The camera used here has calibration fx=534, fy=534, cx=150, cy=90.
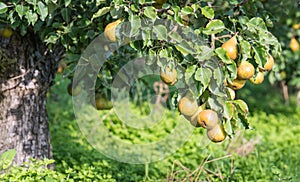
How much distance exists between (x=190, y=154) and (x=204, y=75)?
1947 millimetres

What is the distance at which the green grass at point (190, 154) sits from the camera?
301 centimetres

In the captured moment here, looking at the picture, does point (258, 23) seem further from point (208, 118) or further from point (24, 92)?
point (24, 92)

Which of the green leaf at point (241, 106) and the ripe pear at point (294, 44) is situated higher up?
the ripe pear at point (294, 44)

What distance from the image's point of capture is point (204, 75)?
2.02 metres

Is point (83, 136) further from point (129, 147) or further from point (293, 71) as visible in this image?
point (293, 71)

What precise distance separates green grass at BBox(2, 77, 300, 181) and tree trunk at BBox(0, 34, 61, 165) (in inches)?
10.6

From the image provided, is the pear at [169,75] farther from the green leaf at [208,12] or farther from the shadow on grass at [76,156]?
the shadow on grass at [76,156]

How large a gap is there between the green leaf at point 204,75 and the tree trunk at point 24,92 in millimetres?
1148

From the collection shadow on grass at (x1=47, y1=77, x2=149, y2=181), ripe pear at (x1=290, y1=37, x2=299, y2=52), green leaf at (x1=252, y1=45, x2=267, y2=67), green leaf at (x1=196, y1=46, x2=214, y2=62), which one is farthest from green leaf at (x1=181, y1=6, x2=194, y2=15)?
ripe pear at (x1=290, y1=37, x2=299, y2=52)

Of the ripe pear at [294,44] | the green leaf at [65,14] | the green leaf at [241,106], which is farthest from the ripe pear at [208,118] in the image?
the ripe pear at [294,44]

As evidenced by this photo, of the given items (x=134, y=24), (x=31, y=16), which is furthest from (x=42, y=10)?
(x=134, y=24)

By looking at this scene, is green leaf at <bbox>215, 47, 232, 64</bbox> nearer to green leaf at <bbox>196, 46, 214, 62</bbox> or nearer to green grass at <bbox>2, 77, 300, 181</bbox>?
green leaf at <bbox>196, 46, 214, 62</bbox>

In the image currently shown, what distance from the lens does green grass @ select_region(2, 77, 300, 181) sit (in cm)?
301

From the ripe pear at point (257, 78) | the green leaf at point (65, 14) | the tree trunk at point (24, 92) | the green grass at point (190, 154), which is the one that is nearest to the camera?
the ripe pear at point (257, 78)
